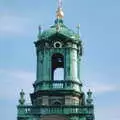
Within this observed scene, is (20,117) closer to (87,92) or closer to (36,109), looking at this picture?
(36,109)

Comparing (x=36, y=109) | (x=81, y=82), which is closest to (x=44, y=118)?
(x=36, y=109)

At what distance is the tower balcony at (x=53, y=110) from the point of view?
69.7 m

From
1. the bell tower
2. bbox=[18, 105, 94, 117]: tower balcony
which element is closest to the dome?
the bell tower

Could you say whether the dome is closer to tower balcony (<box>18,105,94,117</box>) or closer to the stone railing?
the stone railing

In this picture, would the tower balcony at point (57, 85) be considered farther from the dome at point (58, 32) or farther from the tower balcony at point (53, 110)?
the dome at point (58, 32)

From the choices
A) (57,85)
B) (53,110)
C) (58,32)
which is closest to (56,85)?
(57,85)

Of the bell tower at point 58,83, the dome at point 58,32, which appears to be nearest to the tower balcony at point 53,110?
the bell tower at point 58,83

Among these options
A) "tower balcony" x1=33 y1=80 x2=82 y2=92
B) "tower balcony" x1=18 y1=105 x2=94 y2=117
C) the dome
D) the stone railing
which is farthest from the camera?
the dome

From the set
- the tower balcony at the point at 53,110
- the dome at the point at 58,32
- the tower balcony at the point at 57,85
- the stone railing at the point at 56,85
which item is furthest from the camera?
the dome at the point at 58,32

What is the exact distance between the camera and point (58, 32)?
73.1 meters

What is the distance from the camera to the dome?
73250 millimetres

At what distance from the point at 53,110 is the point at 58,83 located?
9.45 ft

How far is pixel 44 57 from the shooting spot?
7269 centimetres

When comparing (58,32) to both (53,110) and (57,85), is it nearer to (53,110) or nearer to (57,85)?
(57,85)
